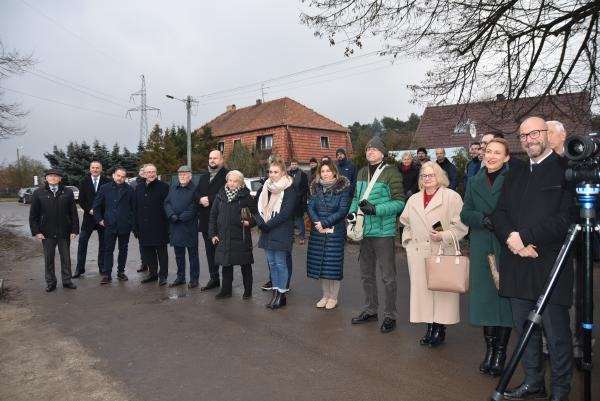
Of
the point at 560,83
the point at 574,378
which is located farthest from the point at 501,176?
the point at 560,83

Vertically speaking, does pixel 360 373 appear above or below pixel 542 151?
below

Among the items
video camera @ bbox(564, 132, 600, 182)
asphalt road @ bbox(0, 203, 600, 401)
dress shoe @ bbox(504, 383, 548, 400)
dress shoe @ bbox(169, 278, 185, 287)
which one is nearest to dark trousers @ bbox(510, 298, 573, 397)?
dress shoe @ bbox(504, 383, 548, 400)

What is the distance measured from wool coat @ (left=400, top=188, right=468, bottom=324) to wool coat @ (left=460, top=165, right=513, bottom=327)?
0.28 m

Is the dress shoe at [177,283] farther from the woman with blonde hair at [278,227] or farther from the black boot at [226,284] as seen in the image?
the woman with blonde hair at [278,227]

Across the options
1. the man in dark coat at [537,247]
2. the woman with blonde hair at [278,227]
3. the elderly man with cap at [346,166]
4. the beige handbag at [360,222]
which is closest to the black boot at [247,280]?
the woman with blonde hair at [278,227]

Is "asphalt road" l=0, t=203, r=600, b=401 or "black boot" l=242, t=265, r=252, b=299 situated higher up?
"black boot" l=242, t=265, r=252, b=299

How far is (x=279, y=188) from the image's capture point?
6.07 meters

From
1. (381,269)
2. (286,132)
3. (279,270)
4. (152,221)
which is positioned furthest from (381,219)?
(286,132)

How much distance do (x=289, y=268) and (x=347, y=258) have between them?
311 cm

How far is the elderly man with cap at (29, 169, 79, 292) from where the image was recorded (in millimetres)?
6961

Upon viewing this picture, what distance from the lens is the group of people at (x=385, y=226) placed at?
3.21 meters

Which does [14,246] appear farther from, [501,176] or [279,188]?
[501,176]

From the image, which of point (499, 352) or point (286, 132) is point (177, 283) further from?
point (286, 132)

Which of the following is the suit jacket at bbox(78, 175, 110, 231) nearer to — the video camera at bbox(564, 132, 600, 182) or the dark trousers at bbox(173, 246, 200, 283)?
the dark trousers at bbox(173, 246, 200, 283)
